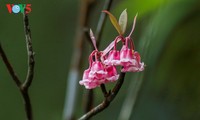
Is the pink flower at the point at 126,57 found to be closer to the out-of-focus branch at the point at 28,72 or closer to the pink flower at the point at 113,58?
the pink flower at the point at 113,58

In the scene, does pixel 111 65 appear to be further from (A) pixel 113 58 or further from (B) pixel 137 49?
(B) pixel 137 49

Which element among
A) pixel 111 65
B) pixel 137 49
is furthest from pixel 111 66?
pixel 137 49

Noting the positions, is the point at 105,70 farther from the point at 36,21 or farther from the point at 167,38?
the point at 36,21

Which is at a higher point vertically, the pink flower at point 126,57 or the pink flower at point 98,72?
the pink flower at point 126,57

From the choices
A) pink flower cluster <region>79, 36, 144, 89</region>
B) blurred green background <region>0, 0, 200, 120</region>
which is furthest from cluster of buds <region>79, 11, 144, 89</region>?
blurred green background <region>0, 0, 200, 120</region>

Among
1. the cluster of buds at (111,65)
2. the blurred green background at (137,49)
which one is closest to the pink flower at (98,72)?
the cluster of buds at (111,65)

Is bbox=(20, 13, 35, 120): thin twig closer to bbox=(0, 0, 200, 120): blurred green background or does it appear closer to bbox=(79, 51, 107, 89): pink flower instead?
bbox=(79, 51, 107, 89): pink flower
